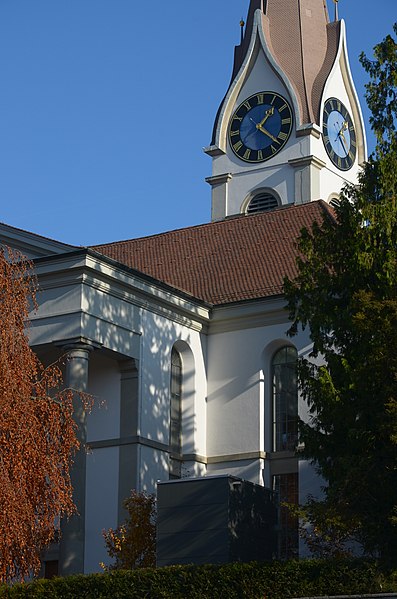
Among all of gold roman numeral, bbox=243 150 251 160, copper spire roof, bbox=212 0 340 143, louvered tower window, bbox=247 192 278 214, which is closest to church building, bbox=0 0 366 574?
louvered tower window, bbox=247 192 278 214

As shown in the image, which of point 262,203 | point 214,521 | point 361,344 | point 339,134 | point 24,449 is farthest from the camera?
point 339,134

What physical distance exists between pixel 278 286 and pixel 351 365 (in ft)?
49.9

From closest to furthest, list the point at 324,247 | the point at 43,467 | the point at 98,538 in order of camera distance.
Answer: the point at 43,467 → the point at 324,247 → the point at 98,538

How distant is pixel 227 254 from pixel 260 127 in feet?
63.7

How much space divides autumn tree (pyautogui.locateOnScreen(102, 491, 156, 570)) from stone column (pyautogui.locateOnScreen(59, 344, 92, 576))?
81cm

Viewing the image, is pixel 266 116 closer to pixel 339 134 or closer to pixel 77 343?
pixel 339 134

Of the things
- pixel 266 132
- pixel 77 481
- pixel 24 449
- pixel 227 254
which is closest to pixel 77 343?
pixel 77 481

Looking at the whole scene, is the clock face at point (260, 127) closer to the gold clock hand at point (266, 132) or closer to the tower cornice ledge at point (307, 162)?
the gold clock hand at point (266, 132)

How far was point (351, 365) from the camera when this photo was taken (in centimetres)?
2689

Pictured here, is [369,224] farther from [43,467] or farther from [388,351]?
[43,467]

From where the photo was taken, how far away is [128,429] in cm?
3859

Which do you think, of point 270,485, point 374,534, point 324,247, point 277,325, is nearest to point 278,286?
point 277,325

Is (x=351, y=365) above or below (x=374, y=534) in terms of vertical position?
above

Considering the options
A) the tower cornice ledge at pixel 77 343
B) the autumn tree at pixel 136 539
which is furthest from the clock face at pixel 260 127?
the autumn tree at pixel 136 539
